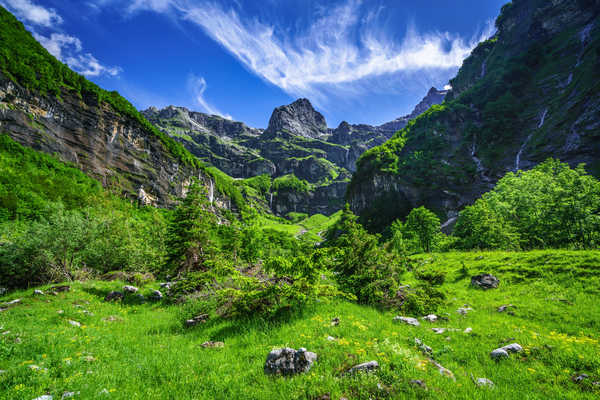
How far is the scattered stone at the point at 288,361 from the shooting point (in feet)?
17.6

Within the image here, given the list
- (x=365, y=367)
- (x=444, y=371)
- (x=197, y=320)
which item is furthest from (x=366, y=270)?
(x=197, y=320)

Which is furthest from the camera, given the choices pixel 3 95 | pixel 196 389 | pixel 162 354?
pixel 3 95

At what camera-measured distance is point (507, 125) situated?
89.0 meters

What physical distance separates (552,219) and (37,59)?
115m

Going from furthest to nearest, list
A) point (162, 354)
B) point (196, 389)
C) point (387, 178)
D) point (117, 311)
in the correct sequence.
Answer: point (387, 178) < point (117, 311) < point (162, 354) < point (196, 389)

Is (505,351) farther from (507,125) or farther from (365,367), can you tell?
(507,125)

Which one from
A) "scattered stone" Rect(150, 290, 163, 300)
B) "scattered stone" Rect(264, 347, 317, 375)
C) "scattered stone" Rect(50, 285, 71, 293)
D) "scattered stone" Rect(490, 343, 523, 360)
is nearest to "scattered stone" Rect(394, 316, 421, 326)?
"scattered stone" Rect(490, 343, 523, 360)

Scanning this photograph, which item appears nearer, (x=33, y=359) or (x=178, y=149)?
(x=33, y=359)

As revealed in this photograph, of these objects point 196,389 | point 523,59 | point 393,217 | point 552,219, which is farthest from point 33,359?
point 523,59

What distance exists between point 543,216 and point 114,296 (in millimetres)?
41659

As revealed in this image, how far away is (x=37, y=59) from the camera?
5959 centimetres

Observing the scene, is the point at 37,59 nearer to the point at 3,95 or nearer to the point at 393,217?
the point at 3,95

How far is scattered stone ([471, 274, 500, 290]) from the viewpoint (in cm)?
1521

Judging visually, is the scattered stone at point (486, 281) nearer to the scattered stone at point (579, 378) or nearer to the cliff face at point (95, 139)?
the scattered stone at point (579, 378)
